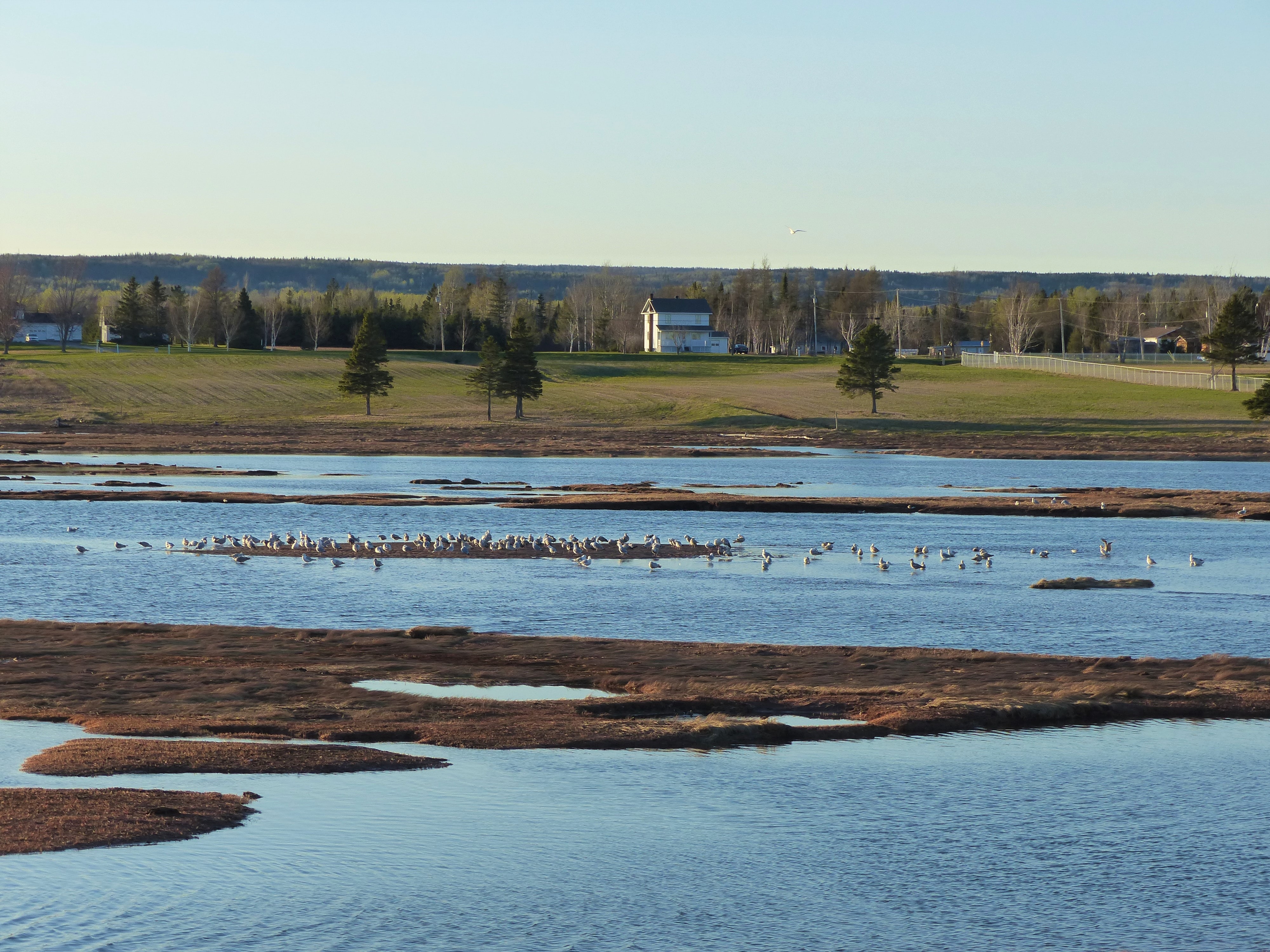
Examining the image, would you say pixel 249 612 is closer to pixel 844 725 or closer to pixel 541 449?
pixel 844 725

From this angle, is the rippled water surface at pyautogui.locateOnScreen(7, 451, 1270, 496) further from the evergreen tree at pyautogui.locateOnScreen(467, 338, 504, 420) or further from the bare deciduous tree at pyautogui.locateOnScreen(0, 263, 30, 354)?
the bare deciduous tree at pyautogui.locateOnScreen(0, 263, 30, 354)

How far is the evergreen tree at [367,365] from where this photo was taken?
383 feet

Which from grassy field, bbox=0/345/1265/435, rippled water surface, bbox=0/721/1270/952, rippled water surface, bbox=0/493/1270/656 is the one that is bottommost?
rippled water surface, bbox=0/493/1270/656

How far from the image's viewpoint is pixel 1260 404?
314ft

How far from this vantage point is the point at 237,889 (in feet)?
43.9

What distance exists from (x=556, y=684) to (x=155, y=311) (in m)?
167

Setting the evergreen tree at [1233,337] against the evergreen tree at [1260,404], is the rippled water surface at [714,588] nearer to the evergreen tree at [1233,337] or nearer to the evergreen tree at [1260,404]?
the evergreen tree at [1260,404]

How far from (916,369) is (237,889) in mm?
146714

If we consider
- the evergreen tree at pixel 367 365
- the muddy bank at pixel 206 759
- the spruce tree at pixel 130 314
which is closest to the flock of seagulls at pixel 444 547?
the muddy bank at pixel 206 759

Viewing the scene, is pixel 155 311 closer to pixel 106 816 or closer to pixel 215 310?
pixel 215 310

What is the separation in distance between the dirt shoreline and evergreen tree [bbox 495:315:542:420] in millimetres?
3506

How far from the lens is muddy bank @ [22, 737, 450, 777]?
55.8 ft

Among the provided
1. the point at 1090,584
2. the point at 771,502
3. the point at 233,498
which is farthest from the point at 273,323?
the point at 1090,584

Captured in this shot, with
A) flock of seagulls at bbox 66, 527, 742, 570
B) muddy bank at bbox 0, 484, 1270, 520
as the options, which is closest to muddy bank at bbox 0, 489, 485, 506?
muddy bank at bbox 0, 484, 1270, 520
